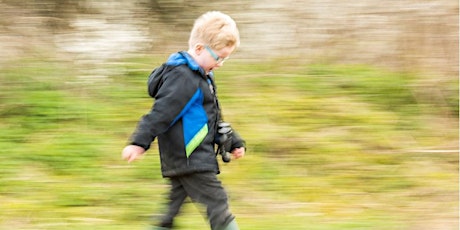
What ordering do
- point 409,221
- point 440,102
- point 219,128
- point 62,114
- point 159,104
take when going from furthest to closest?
point 440,102 → point 62,114 → point 409,221 → point 219,128 → point 159,104

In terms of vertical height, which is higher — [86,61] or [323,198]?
[86,61]

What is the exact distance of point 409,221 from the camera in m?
4.94

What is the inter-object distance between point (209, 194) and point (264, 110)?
8.13 ft

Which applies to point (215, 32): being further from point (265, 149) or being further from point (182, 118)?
point (265, 149)

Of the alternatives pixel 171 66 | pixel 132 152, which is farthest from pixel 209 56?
pixel 132 152

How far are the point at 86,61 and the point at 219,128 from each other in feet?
10.5

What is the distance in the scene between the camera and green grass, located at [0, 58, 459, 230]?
16.4 ft

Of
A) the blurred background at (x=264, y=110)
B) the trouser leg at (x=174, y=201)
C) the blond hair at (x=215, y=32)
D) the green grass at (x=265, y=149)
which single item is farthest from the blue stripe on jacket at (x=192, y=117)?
the blurred background at (x=264, y=110)

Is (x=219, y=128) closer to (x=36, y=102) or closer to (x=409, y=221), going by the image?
(x=409, y=221)

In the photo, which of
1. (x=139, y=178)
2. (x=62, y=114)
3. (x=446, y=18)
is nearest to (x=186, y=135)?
(x=139, y=178)

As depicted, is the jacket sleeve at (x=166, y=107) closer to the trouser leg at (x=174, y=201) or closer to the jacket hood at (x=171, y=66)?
the jacket hood at (x=171, y=66)

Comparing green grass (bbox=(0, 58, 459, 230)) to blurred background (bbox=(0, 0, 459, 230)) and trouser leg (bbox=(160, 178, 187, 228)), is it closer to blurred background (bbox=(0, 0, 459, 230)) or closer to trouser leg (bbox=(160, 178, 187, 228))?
blurred background (bbox=(0, 0, 459, 230))

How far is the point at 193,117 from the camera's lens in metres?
3.82

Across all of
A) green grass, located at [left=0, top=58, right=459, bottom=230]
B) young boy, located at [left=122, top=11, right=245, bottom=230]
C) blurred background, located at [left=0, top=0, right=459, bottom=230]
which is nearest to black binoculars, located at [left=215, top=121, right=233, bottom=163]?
young boy, located at [left=122, top=11, right=245, bottom=230]
